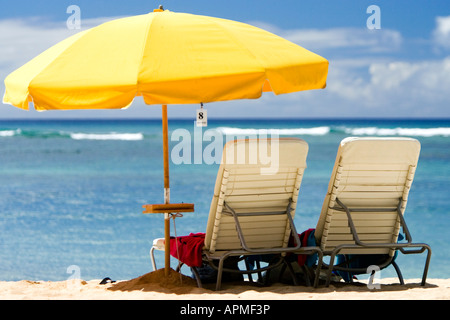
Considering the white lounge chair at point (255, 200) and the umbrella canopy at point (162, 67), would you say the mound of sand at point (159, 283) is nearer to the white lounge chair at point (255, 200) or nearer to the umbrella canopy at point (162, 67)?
the white lounge chair at point (255, 200)

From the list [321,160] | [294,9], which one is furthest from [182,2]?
[321,160]

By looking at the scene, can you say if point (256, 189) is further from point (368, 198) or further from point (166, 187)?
point (368, 198)

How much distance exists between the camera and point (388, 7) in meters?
43.3

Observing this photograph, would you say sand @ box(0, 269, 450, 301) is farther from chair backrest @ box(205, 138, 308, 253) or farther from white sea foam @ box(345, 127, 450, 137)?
white sea foam @ box(345, 127, 450, 137)

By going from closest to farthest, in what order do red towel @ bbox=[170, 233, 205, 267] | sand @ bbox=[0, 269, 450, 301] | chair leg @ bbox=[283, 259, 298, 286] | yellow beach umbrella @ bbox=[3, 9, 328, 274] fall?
yellow beach umbrella @ bbox=[3, 9, 328, 274], sand @ bbox=[0, 269, 450, 301], red towel @ bbox=[170, 233, 205, 267], chair leg @ bbox=[283, 259, 298, 286]

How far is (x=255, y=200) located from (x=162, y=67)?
118 centimetres

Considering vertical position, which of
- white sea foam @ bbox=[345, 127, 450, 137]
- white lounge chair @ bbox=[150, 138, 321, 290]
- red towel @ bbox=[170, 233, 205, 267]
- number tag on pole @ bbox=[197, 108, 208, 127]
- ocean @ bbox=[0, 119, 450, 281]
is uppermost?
white sea foam @ bbox=[345, 127, 450, 137]

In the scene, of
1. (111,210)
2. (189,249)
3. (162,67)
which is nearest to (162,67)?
(162,67)

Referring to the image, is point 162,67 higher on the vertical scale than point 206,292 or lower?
higher

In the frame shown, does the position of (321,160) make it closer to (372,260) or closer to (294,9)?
(372,260)

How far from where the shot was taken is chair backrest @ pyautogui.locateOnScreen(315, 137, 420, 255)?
429 centimetres

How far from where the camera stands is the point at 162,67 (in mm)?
3602

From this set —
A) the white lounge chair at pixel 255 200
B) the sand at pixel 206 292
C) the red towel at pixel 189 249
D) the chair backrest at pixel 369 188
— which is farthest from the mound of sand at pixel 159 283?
the chair backrest at pixel 369 188

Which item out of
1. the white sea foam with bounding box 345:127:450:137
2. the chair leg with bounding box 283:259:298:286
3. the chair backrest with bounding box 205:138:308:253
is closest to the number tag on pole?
the chair backrest with bounding box 205:138:308:253
